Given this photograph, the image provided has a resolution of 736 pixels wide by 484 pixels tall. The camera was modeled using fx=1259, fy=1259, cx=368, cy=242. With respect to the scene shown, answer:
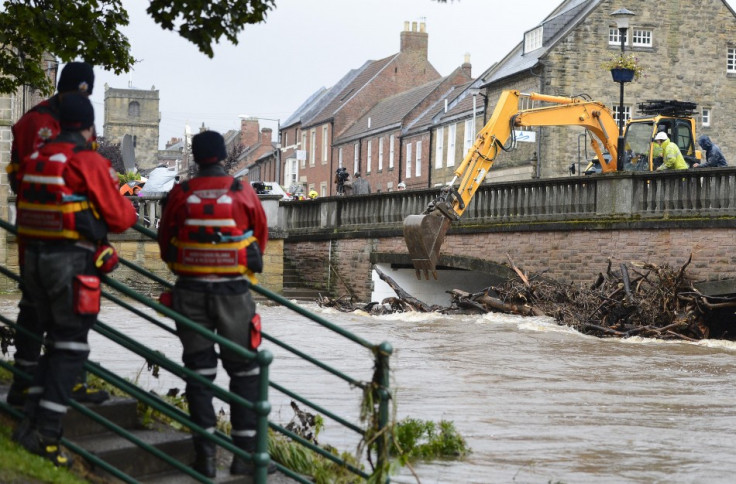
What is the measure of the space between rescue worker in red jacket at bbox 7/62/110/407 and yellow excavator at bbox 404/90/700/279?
57.5 feet

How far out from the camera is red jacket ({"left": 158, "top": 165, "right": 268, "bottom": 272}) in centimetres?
685

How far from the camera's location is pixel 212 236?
6.77 meters

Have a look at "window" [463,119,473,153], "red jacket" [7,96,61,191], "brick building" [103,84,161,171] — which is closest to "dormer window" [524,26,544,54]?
"window" [463,119,473,153]

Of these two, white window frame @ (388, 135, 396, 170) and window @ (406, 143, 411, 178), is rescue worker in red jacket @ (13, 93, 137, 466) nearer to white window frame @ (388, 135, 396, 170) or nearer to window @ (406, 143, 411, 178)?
window @ (406, 143, 411, 178)

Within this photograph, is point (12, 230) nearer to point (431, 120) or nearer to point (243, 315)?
point (243, 315)

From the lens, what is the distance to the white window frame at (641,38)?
48594 mm

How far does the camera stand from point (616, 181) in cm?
2506

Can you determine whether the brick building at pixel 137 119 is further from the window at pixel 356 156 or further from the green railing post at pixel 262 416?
the green railing post at pixel 262 416

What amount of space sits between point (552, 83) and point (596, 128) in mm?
20495

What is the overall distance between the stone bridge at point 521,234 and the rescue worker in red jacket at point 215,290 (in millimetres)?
17278

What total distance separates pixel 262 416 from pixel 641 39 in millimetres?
44766

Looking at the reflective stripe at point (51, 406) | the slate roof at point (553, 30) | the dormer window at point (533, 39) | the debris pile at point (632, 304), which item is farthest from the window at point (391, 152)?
the reflective stripe at point (51, 406)

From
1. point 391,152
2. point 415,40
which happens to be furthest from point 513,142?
point 415,40

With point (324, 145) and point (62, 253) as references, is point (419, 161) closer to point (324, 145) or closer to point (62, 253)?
point (324, 145)
